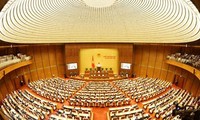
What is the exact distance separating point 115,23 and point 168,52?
26.2 feet

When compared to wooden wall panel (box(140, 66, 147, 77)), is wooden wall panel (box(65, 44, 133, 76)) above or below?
above

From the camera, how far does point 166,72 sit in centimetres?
2406

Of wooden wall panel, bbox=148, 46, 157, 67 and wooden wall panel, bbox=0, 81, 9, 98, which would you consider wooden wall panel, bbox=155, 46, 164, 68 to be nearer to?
wooden wall panel, bbox=148, 46, 157, 67

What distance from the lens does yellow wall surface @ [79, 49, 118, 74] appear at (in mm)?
28281

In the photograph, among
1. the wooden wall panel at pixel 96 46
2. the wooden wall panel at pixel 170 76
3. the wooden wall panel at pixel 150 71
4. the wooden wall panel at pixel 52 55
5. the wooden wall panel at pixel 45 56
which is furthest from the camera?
the wooden wall panel at pixel 96 46

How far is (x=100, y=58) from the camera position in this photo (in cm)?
2888

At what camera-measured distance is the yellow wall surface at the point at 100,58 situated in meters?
28.3

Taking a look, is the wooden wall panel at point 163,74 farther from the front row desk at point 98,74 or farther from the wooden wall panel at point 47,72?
the wooden wall panel at point 47,72

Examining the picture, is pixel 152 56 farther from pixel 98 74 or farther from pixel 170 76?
pixel 98 74

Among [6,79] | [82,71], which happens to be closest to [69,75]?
[82,71]

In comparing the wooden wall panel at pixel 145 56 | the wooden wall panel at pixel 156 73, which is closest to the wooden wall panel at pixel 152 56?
the wooden wall panel at pixel 145 56

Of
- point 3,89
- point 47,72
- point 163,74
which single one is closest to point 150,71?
point 163,74

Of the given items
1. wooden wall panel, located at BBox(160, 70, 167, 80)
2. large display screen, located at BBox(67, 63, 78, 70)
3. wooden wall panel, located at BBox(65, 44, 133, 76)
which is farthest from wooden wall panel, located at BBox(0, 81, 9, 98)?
wooden wall panel, located at BBox(160, 70, 167, 80)

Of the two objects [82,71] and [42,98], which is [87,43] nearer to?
[82,71]
